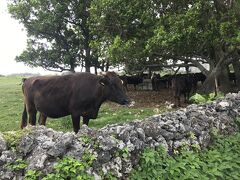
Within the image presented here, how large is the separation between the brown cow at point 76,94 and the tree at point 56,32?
19401 mm

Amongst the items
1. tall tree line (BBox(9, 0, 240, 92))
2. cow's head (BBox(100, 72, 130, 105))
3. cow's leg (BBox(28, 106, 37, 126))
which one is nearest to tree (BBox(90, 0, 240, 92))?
tall tree line (BBox(9, 0, 240, 92))

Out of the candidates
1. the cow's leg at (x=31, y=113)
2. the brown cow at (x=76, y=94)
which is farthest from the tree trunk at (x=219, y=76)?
the cow's leg at (x=31, y=113)

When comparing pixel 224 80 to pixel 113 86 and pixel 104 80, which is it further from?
pixel 104 80

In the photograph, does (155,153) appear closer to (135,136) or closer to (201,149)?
(135,136)

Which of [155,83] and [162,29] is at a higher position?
[162,29]

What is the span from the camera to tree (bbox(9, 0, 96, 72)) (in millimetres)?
30453

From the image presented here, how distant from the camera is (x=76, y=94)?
36.3 ft

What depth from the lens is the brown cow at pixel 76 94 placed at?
11.0 metres

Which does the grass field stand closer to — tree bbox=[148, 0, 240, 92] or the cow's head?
the cow's head

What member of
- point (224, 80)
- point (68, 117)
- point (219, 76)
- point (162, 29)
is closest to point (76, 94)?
point (68, 117)

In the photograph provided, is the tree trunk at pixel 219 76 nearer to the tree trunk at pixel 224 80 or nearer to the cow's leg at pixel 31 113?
the tree trunk at pixel 224 80

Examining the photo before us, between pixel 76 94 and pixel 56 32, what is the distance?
22138mm

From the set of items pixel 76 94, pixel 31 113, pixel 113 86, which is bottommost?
pixel 31 113

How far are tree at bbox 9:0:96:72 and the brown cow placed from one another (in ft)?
63.7
